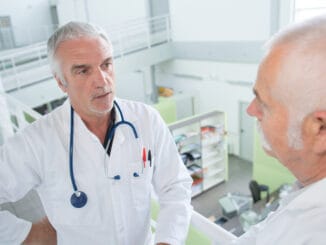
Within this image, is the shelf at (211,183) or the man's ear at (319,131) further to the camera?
the shelf at (211,183)

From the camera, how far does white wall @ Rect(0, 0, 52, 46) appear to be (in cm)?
694

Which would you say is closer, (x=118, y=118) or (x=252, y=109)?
(x=252, y=109)

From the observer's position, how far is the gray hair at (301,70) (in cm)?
60

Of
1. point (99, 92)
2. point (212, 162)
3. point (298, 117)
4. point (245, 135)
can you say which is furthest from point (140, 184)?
point (245, 135)

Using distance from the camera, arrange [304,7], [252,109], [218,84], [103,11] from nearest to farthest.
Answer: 1. [252,109]
2. [304,7]
3. [218,84]
4. [103,11]

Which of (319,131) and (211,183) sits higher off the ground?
(319,131)

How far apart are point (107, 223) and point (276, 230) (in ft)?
2.32

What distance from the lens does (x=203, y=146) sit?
546 centimetres

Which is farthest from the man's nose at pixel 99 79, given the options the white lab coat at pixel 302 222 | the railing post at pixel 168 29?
the railing post at pixel 168 29

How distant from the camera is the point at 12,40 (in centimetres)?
706

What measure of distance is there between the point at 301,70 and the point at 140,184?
81 cm

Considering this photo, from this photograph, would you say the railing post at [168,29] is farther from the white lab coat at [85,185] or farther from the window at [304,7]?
the white lab coat at [85,185]

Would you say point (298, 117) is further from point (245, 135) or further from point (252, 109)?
point (245, 135)

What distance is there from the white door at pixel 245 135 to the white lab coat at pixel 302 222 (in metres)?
6.12
